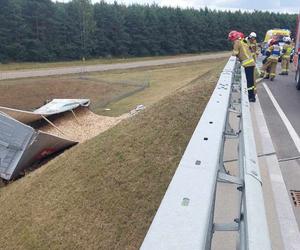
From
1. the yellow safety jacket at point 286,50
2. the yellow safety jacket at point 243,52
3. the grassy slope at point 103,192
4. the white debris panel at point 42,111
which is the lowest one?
the white debris panel at point 42,111

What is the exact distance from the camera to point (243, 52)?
1062 cm

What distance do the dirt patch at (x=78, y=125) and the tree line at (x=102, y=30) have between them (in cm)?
3201

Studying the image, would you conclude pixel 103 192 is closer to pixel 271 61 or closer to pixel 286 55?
pixel 271 61

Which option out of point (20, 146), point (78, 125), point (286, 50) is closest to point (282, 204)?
point (20, 146)

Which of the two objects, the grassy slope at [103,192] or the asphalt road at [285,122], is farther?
the asphalt road at [285,122]

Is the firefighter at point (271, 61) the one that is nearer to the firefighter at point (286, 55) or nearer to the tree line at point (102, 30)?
the firefighter at point (286, 55)

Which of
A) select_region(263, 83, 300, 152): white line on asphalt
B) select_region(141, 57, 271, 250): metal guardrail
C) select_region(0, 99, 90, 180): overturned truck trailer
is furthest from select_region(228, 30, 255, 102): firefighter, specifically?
select_region(141, 57, 271, 250): metal guardrail

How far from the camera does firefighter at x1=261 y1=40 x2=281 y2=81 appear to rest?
14.9m

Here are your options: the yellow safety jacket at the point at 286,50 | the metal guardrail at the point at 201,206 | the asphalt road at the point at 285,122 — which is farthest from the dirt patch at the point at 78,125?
the metal guardrail at the point at 201,206

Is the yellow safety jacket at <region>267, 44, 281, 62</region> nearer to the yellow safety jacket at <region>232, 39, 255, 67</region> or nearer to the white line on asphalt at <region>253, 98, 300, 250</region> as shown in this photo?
the yellow safety jacket at <region>232, 39, 255, 67</region>

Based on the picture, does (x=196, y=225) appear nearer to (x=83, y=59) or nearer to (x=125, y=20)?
(x=83, y=59)

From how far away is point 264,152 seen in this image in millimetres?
6270

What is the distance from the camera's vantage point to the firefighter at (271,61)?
14.9 m

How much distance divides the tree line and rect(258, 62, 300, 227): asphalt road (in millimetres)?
35856
